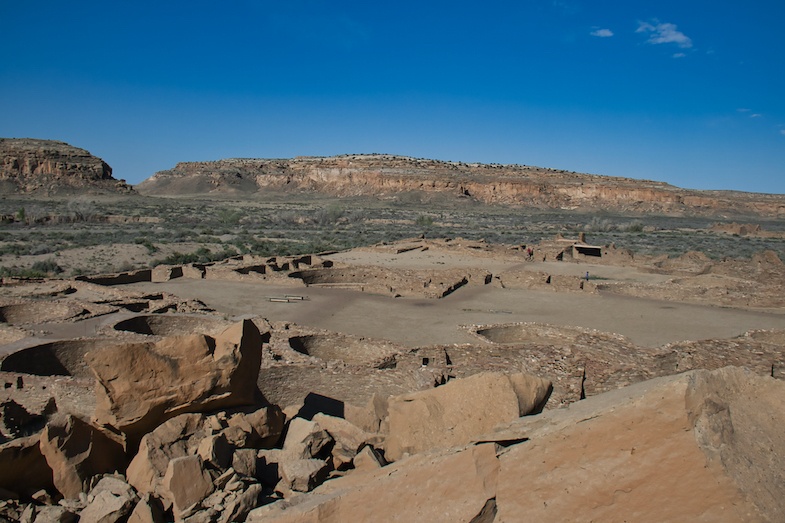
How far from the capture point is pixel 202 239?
3941cm

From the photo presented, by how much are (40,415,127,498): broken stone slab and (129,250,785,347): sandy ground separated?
8332mm

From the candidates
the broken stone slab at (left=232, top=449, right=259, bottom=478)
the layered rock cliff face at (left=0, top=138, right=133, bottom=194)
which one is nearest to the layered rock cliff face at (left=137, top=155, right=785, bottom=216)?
the layered rock cliff face at (left=0, top=138, right=133, bottom=194)

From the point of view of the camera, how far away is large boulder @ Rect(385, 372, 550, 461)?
5582mm

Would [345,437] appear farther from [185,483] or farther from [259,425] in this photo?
[185,483]

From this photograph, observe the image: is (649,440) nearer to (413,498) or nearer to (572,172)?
(413,498)

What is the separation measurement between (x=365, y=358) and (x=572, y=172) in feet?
331

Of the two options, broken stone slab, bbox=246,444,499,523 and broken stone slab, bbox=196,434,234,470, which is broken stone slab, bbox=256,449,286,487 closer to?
broken stone slab, bbox=196,434,234,470

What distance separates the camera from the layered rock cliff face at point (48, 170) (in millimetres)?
81938

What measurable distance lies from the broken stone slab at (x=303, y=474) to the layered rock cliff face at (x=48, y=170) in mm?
91304

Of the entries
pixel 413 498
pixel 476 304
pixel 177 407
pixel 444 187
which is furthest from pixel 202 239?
pixel 444 187

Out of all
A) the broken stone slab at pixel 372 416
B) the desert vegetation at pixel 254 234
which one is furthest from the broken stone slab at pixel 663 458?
the desert vegetation at pixel 254 234

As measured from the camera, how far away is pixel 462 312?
1764 centimetres

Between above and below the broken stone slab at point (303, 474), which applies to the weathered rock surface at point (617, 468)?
above

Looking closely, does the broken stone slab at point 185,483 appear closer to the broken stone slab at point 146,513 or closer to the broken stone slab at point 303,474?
the broken stone slab at point 146,513
